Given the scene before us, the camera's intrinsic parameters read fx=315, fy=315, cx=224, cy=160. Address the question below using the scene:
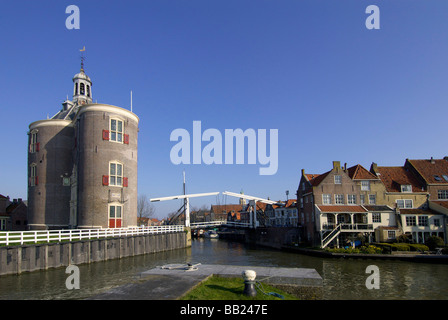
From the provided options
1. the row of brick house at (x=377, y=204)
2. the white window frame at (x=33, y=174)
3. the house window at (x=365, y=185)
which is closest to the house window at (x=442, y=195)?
the row of brick house at (x=377, y=204)

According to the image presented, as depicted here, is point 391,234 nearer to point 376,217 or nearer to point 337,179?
point 376,217

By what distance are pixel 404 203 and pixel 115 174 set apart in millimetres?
38005

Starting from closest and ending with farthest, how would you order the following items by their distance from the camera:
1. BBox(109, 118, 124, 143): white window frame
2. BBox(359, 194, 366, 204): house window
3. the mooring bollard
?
the mooring bollard → BBox(109, 118, 124, 143): white window frame → BBox(359, 194, 366, 204): house window

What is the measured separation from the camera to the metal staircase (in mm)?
38406

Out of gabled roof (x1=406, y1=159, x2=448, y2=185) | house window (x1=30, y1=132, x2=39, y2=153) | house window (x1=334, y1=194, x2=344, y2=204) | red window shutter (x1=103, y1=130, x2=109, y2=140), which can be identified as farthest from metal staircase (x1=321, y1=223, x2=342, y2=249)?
house window (x1=30, y1=132, x2=39, y2=153)

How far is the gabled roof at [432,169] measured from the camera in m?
42.8

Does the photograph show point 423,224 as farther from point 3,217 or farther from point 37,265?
point 3,217

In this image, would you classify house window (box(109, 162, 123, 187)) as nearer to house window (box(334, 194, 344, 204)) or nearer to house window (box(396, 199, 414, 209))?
house window (box(334, 194, 344, 204))

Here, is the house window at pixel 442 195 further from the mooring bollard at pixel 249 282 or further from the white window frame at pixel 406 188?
the mooring bollard at pixel 249 282

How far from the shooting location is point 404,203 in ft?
138

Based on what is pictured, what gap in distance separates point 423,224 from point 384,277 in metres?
20.0

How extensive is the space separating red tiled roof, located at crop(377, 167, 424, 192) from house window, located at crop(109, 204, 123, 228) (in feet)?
118
